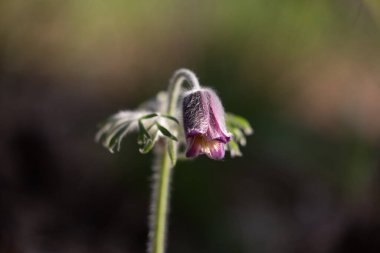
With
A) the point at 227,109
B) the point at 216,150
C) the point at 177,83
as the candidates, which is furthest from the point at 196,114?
the point at 227,109

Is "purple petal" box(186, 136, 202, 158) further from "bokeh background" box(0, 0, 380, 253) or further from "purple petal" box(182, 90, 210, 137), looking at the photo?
"bokeh background" box(0, 0, 380, 253)

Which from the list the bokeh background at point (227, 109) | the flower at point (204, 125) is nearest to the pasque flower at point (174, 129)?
the flower at point (204, 125)

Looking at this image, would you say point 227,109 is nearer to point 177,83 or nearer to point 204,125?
point 177,83

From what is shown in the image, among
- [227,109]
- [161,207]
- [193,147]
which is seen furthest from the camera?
[227,109]

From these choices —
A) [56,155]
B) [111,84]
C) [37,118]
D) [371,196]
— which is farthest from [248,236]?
[111,84]

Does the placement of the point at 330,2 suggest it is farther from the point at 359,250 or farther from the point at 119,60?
the point at 119,60

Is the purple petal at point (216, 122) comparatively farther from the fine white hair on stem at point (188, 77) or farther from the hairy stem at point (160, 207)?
the hairy stem at point (160, 207)
